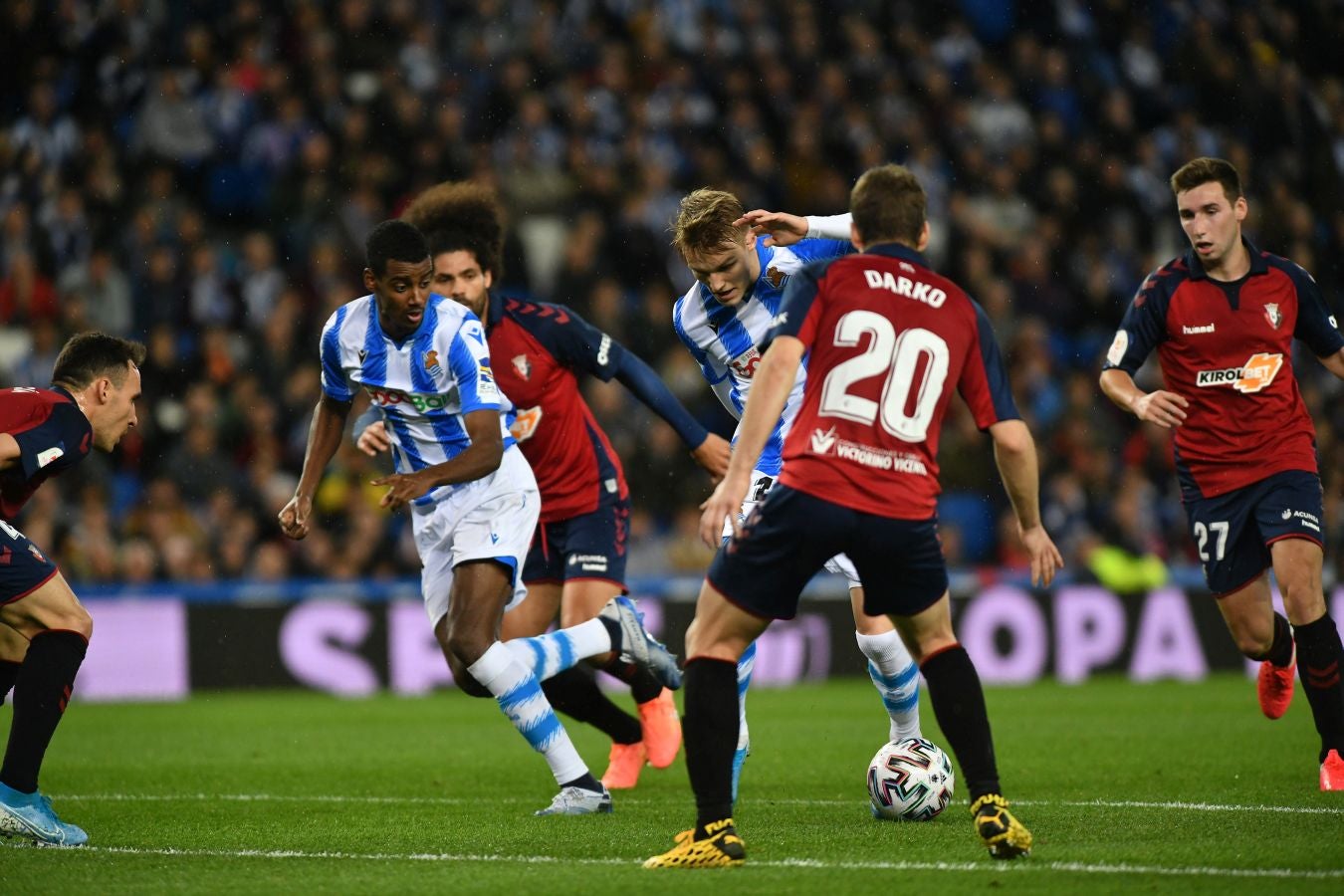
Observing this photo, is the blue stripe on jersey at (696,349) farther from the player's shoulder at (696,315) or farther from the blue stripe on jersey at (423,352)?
the blue stripe on jersey at (423,352)

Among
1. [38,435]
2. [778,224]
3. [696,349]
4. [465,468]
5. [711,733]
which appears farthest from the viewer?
[696,349]

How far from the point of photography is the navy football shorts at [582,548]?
8.30 metres

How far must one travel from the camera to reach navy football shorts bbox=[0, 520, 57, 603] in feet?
20.7

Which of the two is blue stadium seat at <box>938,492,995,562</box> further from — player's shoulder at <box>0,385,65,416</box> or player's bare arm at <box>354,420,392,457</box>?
player's shoulder at <box>0,385,65,416</box>

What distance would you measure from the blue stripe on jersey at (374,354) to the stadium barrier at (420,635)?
25.0 feet

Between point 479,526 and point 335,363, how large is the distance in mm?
941

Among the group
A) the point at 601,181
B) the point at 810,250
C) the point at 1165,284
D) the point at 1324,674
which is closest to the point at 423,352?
the point at 810,250

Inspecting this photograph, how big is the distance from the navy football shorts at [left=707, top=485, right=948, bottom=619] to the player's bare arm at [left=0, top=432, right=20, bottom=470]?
8.28ft

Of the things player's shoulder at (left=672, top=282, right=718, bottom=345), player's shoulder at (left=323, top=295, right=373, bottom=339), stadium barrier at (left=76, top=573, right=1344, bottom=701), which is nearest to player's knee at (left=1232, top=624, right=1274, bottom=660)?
player's shoulder at (left=672, top=282, right=718, bottom=345)

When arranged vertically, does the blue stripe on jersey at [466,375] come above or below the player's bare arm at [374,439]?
above

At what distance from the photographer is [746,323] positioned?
7.52 m

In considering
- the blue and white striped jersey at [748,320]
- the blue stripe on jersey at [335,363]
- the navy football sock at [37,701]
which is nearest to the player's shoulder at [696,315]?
the blue and white striped jersey at [748,320]

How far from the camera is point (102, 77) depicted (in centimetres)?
1794

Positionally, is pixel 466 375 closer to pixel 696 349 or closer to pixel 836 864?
pixel 696 349
